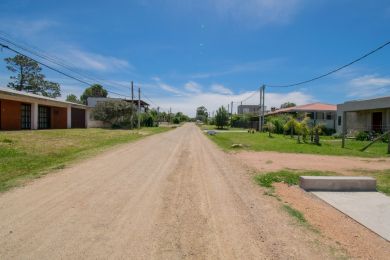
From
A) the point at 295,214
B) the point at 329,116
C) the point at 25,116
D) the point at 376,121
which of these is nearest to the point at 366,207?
the point at 295,214

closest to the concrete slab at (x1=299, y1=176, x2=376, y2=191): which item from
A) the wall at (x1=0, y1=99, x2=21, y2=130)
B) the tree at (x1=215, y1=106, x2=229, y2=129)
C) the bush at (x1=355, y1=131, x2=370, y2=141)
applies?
the bush at (x1=355, y1=131, x2=370, y2=141)

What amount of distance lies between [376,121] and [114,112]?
3408cm

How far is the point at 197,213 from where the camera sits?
5.33 m

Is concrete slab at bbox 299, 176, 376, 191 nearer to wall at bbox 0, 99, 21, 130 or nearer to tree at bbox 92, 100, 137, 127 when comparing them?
wall at bbox 0, 99, 21, 130

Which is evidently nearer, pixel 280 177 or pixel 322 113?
pixel 280 177

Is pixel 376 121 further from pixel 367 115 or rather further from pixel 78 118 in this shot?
pixel 78 118

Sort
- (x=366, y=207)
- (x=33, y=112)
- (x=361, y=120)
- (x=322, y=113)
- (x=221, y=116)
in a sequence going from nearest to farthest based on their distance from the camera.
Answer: (x=366, y=207) < (x=33, y=112) < (x=361, y=120) < (x=322, y=113) < (x=221, y=116)

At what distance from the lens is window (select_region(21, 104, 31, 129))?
28.3 m

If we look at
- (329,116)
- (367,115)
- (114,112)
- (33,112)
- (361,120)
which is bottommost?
(361,120)

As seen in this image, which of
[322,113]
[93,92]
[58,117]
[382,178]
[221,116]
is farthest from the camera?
[93,92]

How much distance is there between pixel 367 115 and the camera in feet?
95.3

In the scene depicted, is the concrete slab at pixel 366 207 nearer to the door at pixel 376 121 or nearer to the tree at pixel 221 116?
the door at pixel 376 121

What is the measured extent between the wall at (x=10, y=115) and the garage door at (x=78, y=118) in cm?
1140

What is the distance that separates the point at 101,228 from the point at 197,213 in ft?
5.74
